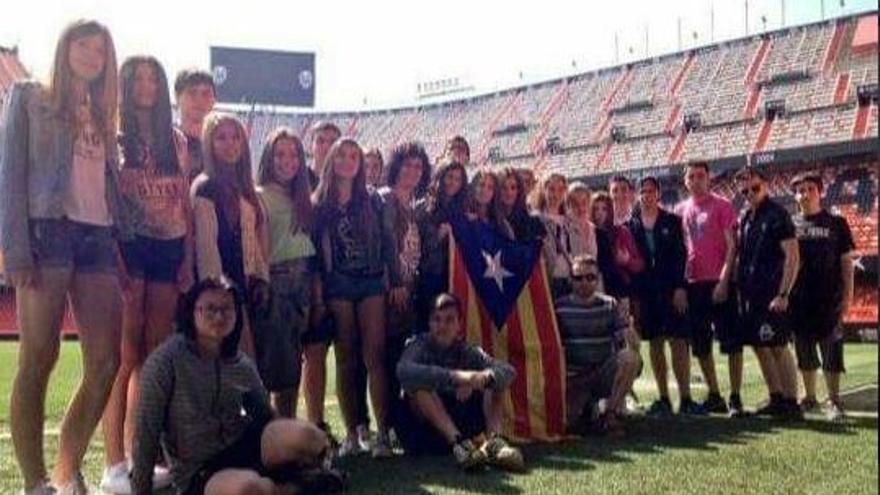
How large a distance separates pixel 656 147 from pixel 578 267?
93.2 feet

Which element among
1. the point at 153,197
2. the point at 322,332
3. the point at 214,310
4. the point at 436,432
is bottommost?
the point at 436,432

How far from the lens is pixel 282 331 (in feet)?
14.7

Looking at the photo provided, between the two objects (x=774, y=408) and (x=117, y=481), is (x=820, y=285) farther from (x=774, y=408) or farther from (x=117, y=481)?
(x=117, y=481)

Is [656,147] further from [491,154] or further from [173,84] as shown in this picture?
[173,84]

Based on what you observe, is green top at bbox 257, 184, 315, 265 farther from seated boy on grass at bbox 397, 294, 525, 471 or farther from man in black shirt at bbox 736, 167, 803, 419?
man in black shirt at bbox 736, 167, 803, 419

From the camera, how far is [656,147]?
3319 centimetres

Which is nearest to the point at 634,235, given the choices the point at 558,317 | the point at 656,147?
the point at 558,317

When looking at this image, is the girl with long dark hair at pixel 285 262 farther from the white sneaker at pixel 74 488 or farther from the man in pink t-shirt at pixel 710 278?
the man in pink t-shirt at pixel 710 278

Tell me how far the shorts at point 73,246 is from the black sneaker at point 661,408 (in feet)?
13.3

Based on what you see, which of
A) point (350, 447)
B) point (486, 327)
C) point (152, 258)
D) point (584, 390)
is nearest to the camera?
point (152, 258)

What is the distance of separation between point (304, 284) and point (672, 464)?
6.48ft

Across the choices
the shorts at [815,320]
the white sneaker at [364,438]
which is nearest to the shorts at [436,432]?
the white sneaker at [364,438]

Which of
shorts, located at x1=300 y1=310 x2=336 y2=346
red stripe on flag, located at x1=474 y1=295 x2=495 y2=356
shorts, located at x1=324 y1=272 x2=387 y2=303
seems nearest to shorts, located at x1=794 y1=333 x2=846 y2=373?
red stripe on flag, located at x1=474 y1=295 x2=495 y2=356

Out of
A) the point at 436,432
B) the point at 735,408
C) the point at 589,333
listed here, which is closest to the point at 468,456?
the point at 436,432
